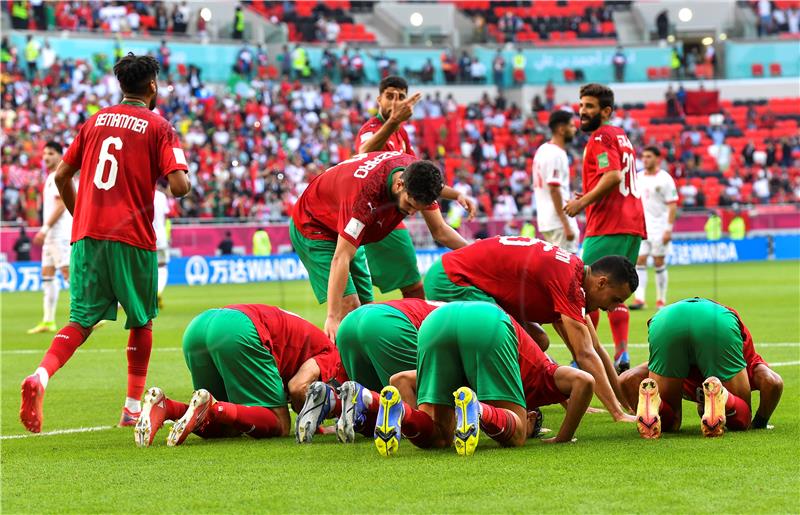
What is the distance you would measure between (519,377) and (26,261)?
75.8 ft

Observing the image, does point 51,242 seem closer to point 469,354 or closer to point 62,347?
point 62,347

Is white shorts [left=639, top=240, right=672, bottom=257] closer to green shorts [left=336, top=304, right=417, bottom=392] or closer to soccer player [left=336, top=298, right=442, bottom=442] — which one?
soccer player [left=336, top=298, right=442, bottom=442]

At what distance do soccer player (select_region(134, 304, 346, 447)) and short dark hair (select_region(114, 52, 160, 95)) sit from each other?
5.39ft

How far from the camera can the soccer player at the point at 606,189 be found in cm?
1000

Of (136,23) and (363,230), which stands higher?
(136,23)

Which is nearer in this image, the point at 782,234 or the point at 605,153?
the point at 605,153

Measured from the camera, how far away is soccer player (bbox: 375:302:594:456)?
246 inches

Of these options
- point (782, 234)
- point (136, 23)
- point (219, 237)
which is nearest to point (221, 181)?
point (219, 237)

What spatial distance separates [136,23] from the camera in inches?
1638

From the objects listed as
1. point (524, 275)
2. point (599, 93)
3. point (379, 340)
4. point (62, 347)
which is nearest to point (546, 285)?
point (524, 275)

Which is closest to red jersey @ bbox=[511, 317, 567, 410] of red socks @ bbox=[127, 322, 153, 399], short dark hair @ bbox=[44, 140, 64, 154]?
red socks @ bbox=[127, 322, 153, 399]

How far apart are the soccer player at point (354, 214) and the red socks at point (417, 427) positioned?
133cm

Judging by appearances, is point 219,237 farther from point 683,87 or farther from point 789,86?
point 789,86

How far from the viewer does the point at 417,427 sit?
6.34 metres
